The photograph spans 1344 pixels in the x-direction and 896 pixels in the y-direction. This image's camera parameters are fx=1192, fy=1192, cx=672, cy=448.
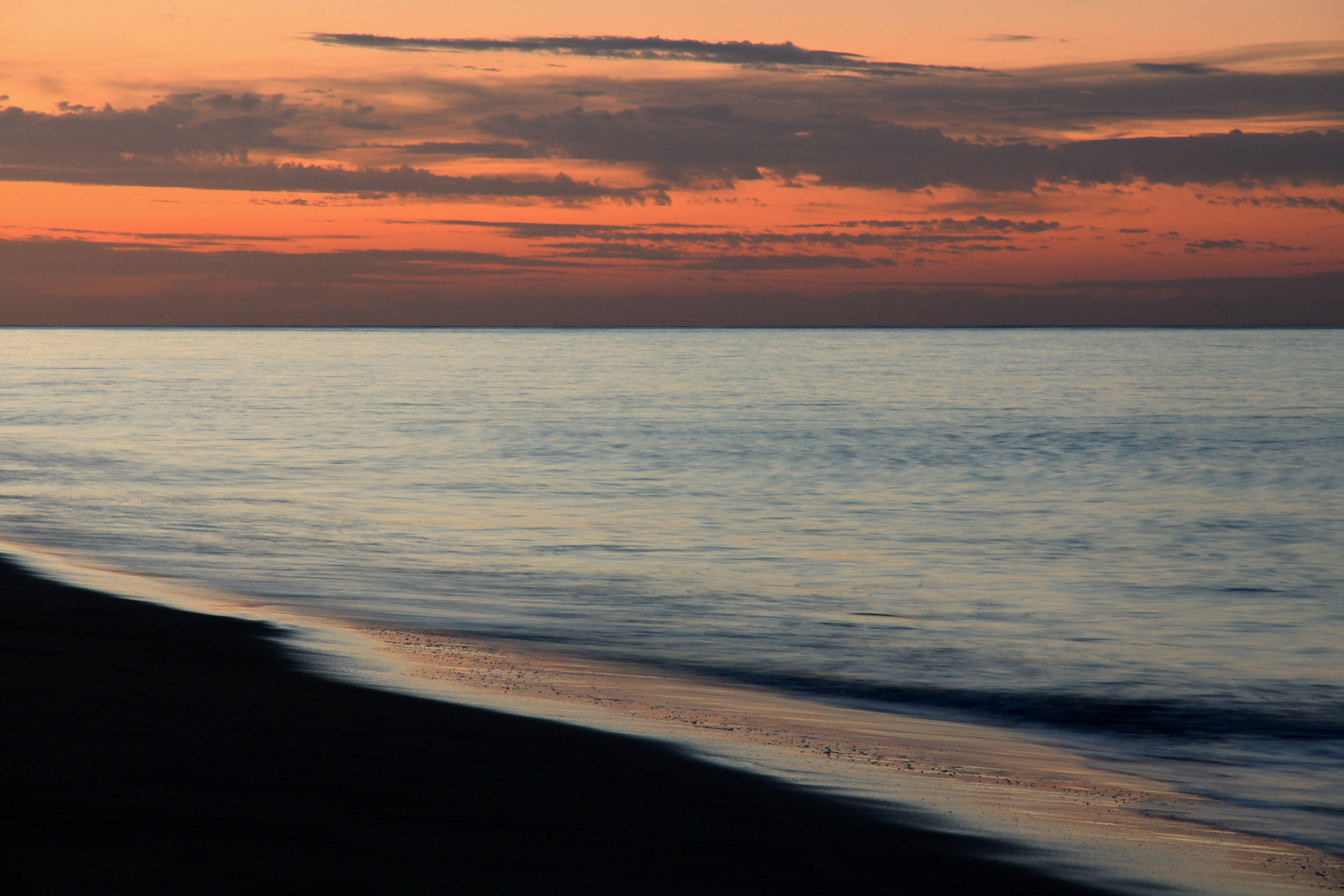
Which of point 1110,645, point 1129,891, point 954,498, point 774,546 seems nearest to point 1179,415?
point 954,498

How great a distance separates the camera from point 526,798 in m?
5.10

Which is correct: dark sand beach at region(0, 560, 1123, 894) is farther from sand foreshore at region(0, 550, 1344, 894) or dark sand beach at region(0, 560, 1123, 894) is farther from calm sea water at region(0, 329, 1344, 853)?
calm sea water at region(0, 329, 1344, 853)

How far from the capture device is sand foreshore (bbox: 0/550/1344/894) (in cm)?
430

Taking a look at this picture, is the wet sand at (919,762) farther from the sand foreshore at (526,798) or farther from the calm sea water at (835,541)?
the calm sea water at (835,541)

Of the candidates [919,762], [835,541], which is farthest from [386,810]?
[835,541]

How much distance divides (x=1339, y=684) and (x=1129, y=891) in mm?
4940

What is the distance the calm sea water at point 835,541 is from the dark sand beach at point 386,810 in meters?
2.27

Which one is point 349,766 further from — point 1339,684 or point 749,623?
point 1339,684

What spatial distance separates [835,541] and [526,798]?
10215 millimetres

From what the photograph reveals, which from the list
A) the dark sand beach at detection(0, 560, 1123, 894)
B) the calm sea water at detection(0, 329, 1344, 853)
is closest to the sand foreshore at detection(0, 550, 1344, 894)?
the dark sand beach at detection(0, 560, 1123, 894)

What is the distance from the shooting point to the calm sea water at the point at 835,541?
26.8ft

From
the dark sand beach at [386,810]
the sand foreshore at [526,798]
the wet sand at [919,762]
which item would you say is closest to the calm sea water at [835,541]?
the wet sand at [919,762]

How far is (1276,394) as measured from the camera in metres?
48.0

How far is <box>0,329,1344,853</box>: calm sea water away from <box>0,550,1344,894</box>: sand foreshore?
0.97m
